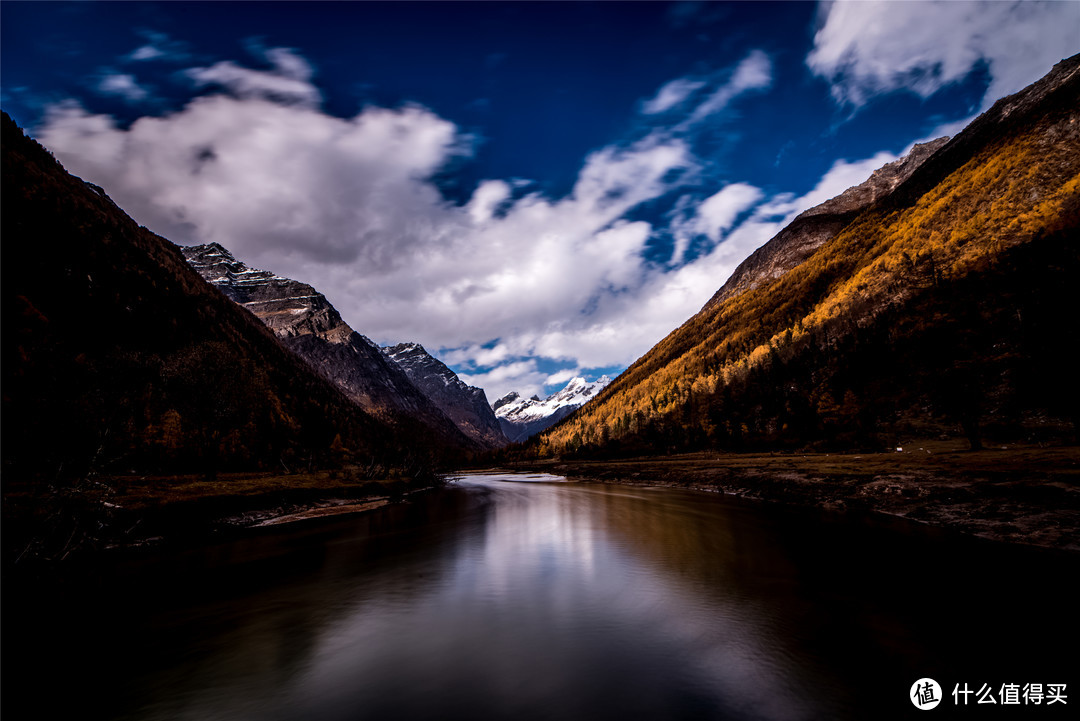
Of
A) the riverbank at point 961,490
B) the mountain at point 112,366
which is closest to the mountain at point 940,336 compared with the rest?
the riverbank at point 961,490

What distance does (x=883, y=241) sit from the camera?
16212 centimetres

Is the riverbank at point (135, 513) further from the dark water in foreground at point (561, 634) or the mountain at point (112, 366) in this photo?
the dark water in foreground at point (561, 634)

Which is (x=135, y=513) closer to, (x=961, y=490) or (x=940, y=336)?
(x=961, y=490)

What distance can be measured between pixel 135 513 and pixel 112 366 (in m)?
43.5

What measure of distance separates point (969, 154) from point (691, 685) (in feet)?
821

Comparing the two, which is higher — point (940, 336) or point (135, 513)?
point (940, 336)

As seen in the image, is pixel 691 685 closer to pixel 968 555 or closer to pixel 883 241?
pixel 968 555

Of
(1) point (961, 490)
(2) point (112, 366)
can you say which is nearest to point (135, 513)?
(2) point (112, 366)

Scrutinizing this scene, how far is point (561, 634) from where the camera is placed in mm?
13969

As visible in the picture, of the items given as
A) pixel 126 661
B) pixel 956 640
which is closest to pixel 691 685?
pixel 956 640

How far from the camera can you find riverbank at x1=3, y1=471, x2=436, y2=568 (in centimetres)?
1970

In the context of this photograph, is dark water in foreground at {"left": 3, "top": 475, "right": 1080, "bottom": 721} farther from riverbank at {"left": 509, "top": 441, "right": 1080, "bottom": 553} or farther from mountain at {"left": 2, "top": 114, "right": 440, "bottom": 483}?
mountain at {"left": 2, "top": 114, "right": 440, "bottom": 483}

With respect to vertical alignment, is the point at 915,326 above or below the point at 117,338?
below

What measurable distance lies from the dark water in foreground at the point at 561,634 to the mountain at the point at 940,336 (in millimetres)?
42408
